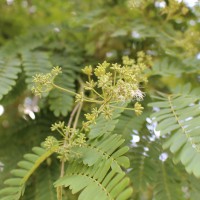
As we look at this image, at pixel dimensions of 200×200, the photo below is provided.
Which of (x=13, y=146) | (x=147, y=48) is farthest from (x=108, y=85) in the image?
(x=147, y=48)

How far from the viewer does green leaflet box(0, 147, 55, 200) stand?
0.91 metres

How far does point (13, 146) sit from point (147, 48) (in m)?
0.63

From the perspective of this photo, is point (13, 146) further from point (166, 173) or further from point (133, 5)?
point (133, 5)

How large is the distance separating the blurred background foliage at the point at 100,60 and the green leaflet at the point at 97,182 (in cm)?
17

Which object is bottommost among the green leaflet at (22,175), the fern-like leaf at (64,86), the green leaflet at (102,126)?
the green leaflet at (22,175)

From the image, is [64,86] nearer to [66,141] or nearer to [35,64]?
[35,64]

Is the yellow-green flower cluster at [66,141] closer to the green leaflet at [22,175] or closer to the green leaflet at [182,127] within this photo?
the green leaflet at [22,175]

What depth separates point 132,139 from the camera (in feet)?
3.51

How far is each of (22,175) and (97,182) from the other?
0.75ft

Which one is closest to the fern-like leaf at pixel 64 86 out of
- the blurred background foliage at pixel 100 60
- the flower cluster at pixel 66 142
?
the blurred background foliage at pixel 100 60

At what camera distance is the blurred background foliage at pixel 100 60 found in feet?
3.51

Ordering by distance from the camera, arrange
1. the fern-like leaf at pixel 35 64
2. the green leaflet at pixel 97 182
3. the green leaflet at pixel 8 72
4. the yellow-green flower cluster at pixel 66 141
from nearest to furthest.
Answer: the green leaflet at pixel 97 182
the yellow-green flower cluster at pixel 66 141
the green leaflet at pixel 8 72
the fern-like leaf at pixel 35 64

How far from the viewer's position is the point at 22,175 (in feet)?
3.05

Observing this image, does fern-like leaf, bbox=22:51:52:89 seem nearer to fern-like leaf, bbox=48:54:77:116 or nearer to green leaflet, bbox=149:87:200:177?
fern-like leaf, bbox=48:54:77:116
